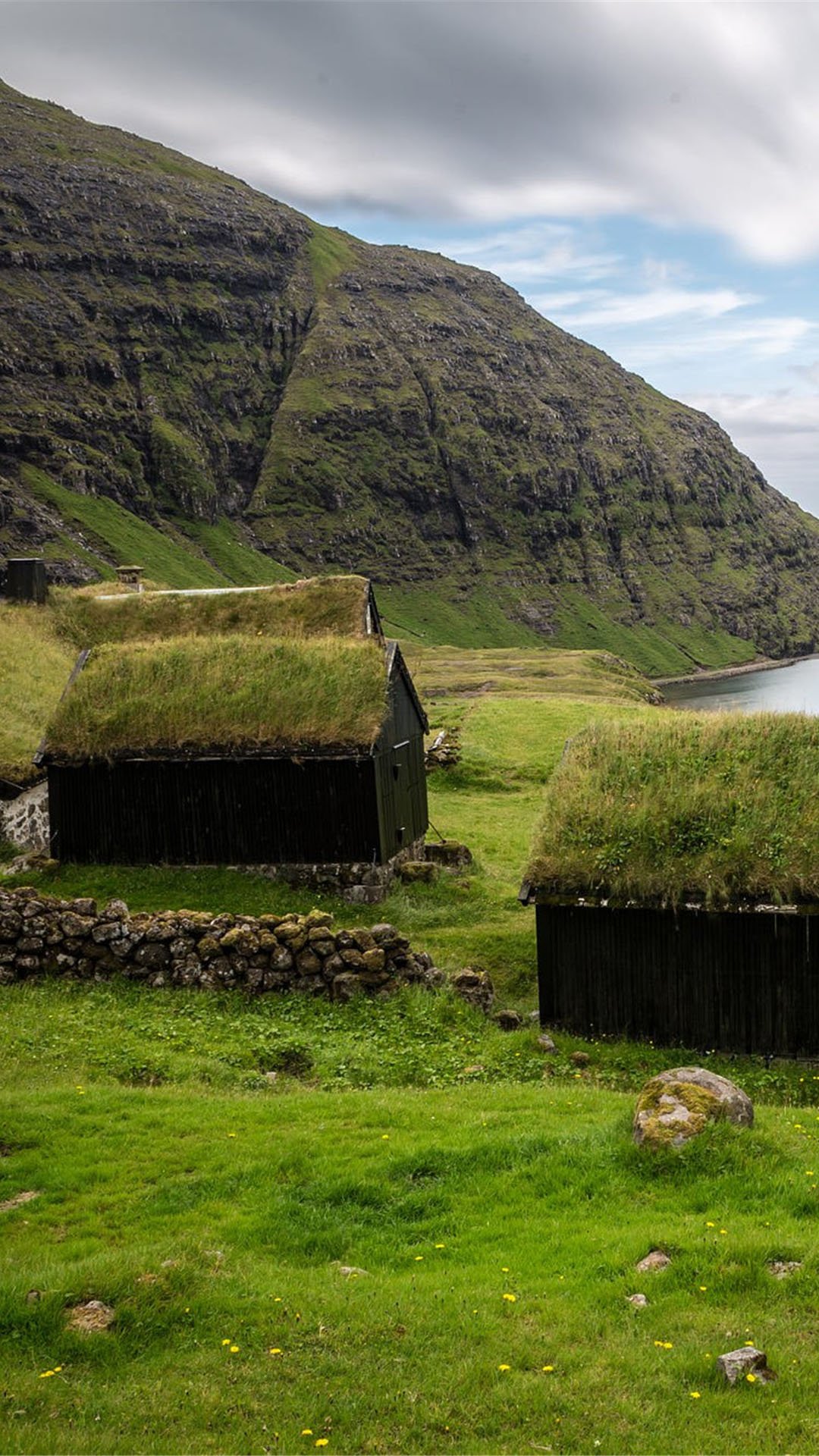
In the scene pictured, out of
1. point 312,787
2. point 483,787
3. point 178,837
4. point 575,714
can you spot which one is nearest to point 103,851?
point 178,837

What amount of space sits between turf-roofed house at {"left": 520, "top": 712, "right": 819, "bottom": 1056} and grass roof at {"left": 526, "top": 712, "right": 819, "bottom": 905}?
3cm

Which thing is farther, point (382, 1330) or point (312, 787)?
point (312, 787)

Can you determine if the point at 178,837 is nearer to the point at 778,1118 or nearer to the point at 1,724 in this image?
the point at 1,724

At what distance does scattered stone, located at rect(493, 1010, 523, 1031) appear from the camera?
1972 cm

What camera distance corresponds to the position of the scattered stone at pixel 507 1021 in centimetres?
1972

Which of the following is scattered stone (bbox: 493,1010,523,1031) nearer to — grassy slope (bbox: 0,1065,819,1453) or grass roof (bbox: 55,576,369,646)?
grassy slope (bbox: 0,1065,819,1453)

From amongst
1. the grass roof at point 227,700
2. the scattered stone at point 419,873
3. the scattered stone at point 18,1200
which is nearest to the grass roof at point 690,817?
the scattered stone at point 419,873

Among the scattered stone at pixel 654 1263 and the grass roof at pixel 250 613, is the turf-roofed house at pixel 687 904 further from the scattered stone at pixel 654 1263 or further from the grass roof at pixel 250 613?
the grass roof at pixel 250 613

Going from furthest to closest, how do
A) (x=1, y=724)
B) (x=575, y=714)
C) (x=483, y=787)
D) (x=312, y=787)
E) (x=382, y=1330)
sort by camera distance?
1. (x=575, y=714)
2. (x=483, y=787)
3. (x=1, y=724)
4. (x=312, y=787)
5. (x=382, y=1330)

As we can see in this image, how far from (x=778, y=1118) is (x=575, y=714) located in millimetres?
48483

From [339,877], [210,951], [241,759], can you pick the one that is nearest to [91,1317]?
[210,951]

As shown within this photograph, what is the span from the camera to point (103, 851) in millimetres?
31156

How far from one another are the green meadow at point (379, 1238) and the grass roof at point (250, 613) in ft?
62.1

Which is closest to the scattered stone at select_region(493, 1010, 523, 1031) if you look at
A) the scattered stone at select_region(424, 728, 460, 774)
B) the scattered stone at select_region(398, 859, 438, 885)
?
the scattered stone at select_region(398, 859, 438, 885)
